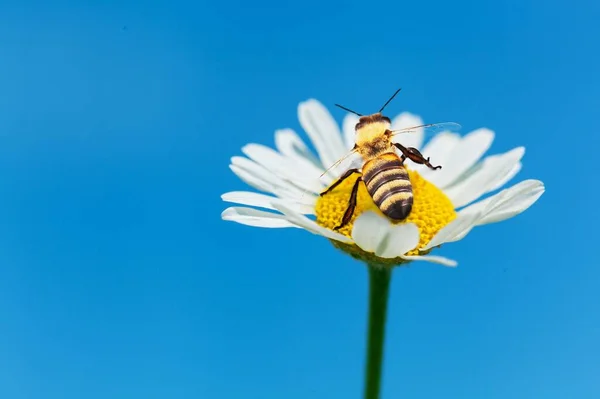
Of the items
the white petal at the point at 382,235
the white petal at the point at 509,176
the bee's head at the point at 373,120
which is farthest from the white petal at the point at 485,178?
the white petal at the point at 382,235

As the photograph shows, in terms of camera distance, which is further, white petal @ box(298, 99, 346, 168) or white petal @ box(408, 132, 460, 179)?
white petal @ box(298, 99, 346, 168)

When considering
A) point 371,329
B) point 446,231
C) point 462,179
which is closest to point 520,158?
point 462,179

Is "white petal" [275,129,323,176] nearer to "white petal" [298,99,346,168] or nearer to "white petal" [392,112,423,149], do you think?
"white petal" [298,99,346,168]

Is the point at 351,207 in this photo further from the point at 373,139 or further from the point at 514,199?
the point at 514,199

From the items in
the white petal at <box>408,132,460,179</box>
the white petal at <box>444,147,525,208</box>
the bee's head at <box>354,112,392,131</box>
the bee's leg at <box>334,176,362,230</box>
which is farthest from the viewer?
the white petal at <box>408,132,460,179</box>

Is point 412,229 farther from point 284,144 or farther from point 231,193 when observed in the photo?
point 284,144

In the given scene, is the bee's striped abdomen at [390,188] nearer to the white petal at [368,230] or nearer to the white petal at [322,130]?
the white petal at [368,230]

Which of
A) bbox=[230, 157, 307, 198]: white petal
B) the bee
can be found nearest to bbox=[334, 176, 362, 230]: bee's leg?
the bee
